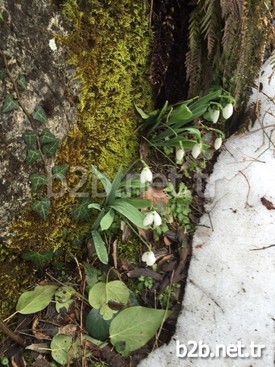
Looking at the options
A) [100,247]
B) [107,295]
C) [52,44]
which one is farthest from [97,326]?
[52,44]

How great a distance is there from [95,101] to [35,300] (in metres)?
1.01

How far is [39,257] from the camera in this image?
206 centimetres

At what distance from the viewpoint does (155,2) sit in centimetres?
216

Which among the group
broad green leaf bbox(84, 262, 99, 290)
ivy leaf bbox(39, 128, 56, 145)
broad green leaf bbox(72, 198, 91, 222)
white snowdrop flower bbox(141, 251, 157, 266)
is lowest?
broad green leaf bbox(84, 262, 99, 290)

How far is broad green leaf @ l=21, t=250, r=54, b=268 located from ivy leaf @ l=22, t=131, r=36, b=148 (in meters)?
0.53

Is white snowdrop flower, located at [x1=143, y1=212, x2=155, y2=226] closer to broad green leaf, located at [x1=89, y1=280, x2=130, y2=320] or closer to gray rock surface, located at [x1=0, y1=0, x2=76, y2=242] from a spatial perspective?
A: broad green leaf, located at [x1=89, y1=280, x2=130, y2=320]

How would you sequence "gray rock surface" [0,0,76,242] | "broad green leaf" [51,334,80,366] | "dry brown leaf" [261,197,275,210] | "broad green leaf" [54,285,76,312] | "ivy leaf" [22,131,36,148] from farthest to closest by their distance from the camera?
1. "dry brown leaf" [261,197,275,210]
2. "broad green leaf" [54,285,76,312]
3. "broad green leaf" [51,334,80,366]
4. "ivy leaf" [22,131,36,148]
5. "gray rock surface" [0,0,76,242]

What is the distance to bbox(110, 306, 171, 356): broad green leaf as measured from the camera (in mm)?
1981

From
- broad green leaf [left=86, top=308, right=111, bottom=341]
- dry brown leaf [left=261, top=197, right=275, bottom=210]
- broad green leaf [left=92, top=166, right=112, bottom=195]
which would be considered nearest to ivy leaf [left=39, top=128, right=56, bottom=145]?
broad green leaf [left=92, top=166, right=112, bottom=195]

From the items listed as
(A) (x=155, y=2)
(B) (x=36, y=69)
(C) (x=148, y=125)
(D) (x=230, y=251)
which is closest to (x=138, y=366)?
(D) (x=230, y=251)

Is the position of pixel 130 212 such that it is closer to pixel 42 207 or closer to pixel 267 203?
pixel 42 207

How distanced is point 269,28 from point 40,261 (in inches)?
65.2

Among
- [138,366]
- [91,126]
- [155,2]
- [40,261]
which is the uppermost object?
[155,2]

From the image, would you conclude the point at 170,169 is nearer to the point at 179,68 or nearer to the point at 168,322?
the point at 179,68
